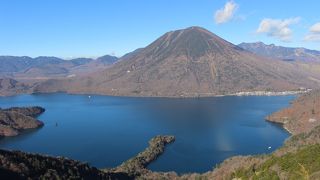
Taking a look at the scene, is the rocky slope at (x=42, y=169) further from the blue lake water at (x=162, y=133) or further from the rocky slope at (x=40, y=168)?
the blue lake water at (x=162, y=133)

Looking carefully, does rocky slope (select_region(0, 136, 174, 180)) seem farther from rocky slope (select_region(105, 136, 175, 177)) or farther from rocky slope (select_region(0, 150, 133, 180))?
rocky slope (select_region(105, 136, 175, 177))

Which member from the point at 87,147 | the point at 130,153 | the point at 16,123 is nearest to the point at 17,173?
the point at 130,153

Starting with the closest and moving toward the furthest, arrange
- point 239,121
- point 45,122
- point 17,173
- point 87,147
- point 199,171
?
point 17,173
point 199,171
point 87,147
point 239,121
point 45,122

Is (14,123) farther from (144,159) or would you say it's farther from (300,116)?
(300,116)

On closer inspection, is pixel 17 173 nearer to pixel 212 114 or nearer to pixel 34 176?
pixel 34 176

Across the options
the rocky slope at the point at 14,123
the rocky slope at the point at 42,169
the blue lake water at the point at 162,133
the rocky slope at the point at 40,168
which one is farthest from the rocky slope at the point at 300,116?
the rocky slope at the point at 14,123
